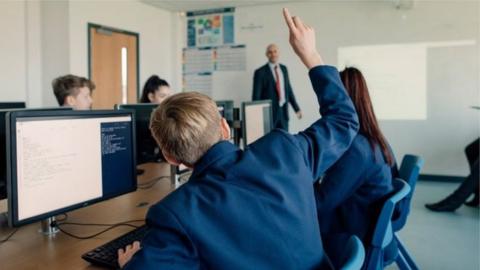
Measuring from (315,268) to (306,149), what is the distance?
0.29m

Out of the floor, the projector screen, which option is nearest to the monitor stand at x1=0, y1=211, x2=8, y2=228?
the floor

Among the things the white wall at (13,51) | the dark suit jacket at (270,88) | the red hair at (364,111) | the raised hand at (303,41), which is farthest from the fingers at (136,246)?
the dark suit jacket at (270,88)

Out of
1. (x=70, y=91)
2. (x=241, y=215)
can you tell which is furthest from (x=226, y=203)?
(x=70, y=91)

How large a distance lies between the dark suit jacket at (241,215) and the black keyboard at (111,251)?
1.16 feet

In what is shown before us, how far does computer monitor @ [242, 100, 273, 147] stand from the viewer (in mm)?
2359

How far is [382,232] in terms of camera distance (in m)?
1.64

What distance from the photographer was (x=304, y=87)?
6.15m

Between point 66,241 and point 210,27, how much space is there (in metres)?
5.59

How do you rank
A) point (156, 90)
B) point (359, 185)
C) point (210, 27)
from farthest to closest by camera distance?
point (210, 27)
point (156, 90)
point (359, 185)

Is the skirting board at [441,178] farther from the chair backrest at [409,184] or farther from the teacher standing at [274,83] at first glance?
the chair backrest at [409,184]

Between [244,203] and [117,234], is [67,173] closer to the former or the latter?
[117,234]

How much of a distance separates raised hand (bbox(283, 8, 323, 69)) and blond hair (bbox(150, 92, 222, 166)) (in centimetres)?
43

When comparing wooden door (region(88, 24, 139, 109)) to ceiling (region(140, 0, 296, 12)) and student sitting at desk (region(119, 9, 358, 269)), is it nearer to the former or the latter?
ceiling (region(140, 0, 296, 12))

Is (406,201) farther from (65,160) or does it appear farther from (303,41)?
(65,160)
